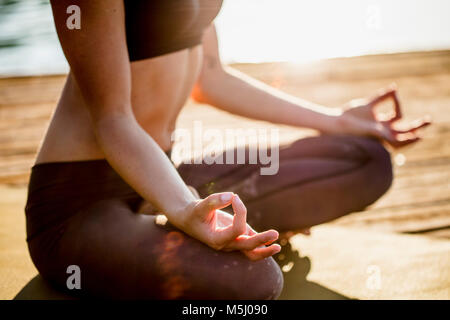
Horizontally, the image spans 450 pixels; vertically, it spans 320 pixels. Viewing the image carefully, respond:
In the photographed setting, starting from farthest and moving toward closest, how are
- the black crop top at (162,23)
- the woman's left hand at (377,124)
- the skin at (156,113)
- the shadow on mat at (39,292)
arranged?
1. the woman's left hand at (377,124)
2. the shadow on mat at (39,292)
3. the black crop top at (162,23)
4. the skin at (156,113)

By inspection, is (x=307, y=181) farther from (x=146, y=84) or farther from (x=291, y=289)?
(x=146, y=84)

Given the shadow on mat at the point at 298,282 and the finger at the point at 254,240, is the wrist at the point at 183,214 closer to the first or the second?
the finger at the point at 254,240

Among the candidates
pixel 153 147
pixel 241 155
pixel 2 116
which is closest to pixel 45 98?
pixel 2 116

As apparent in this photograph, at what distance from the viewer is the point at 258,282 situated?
957 mm

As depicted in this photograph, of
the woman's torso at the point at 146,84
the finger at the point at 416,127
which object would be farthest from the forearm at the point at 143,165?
the finger at the point at 416,127

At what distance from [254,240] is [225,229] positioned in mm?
58

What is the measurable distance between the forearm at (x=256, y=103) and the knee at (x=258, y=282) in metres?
0.71

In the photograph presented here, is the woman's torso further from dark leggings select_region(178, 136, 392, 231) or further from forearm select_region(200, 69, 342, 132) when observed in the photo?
forearm select_region(200, 69, 342, 132)

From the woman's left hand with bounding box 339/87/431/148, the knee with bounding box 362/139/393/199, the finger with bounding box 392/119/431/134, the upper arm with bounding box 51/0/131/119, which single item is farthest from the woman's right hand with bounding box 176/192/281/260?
the finger with bounding box 392/119/431/134

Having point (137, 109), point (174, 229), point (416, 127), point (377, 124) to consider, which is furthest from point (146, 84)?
point (416, 127)

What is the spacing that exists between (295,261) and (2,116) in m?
3.61

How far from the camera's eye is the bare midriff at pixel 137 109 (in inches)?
44.8

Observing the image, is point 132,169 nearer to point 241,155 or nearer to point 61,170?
point 61,170
